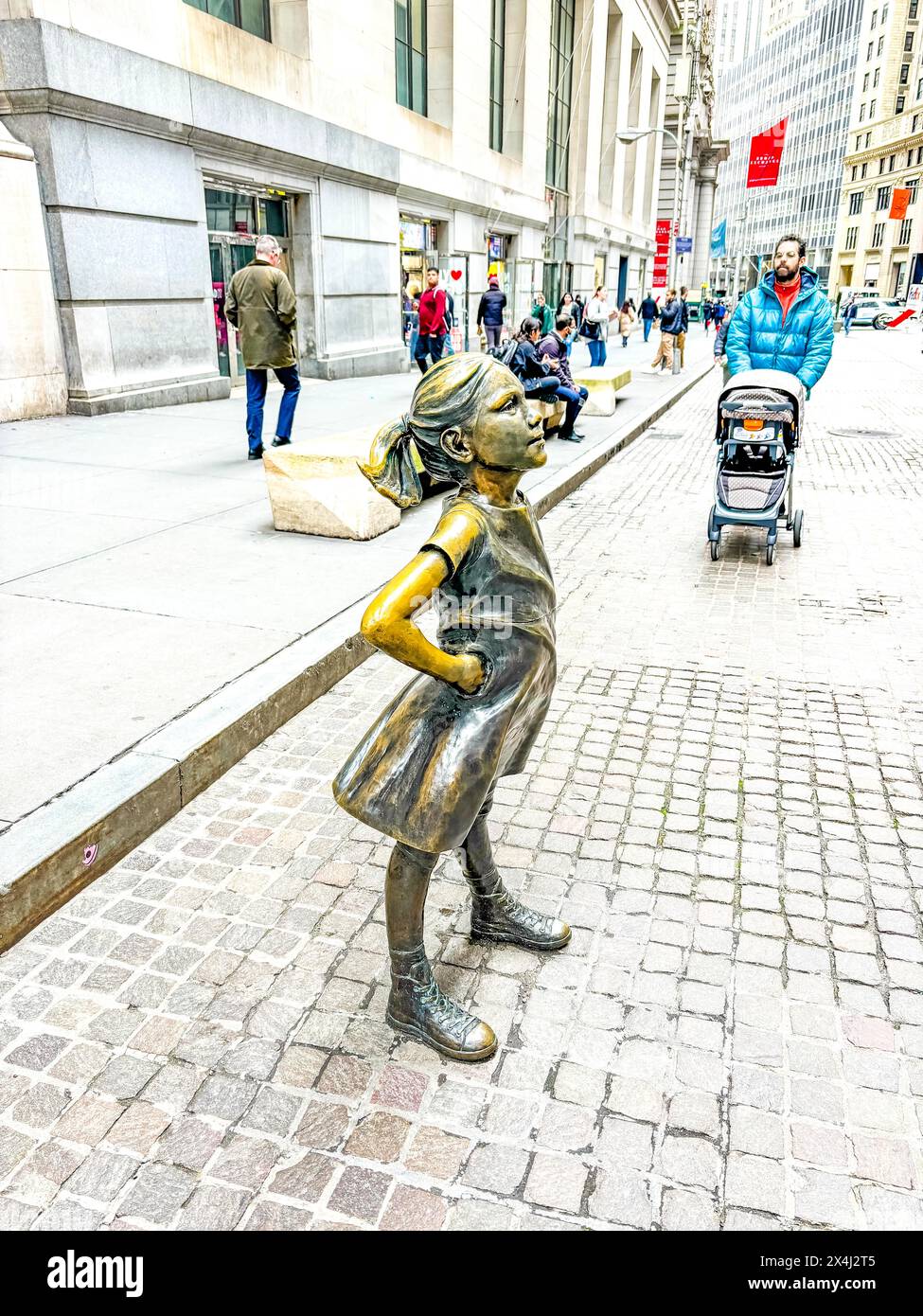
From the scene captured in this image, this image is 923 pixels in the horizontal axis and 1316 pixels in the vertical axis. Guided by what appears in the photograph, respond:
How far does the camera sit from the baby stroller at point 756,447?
23.4ft

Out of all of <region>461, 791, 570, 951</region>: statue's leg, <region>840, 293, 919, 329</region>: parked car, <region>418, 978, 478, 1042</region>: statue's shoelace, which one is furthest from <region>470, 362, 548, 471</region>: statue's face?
<region>840, 293, 919, 329</region>: parked car

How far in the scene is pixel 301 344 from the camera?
659 inches

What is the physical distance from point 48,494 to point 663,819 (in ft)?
20.5

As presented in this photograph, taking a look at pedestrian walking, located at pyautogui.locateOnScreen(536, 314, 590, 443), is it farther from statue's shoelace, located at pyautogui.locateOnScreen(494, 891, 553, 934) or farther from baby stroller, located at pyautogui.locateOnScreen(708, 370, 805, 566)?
statue's shoelace, located at pyautogui.locateOnScreen(494, 891, 553, 934)

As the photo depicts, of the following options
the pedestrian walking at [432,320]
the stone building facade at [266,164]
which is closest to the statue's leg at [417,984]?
the stone building facade at [266,164]

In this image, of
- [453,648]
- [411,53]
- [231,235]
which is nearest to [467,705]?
[453,648]

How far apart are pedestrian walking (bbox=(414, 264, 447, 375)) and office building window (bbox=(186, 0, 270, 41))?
463 centimetres

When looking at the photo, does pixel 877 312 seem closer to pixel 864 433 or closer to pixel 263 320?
pixel 864 433

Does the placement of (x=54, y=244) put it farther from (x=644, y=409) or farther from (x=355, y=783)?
(x=355, y=783)

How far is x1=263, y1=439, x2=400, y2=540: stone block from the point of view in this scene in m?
6.68

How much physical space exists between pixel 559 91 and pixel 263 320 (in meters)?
28.8

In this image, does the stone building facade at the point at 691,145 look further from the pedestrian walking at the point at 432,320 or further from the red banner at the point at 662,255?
the pedestrian walking at the point at 432,320

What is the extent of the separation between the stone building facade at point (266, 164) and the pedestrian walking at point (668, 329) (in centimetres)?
477

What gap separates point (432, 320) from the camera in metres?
14.6
